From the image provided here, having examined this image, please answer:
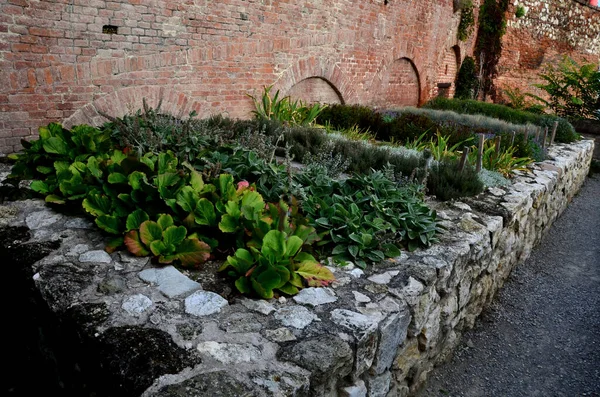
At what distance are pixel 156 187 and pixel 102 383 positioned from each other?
4.28 ft

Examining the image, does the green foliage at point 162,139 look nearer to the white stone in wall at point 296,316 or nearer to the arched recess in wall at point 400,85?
the white stone in wall at point 296,316

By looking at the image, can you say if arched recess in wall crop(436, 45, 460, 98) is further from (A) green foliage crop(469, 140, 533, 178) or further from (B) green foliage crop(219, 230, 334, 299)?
(B) green foliage crop(219, 230, 334, 299)

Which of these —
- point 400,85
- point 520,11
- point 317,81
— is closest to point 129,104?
point 317,81

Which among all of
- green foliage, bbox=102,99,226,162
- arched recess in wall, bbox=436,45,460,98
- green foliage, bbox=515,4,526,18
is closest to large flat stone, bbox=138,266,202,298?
green foliage, bbox=102,99,226,162

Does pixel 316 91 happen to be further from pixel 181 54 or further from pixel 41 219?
pixel 41 219

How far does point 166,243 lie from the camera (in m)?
2.47

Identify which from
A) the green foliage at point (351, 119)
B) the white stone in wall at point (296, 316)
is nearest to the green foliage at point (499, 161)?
the green foliage at point (351, 119)

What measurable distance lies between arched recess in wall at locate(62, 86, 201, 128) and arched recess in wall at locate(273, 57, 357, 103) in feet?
6.21

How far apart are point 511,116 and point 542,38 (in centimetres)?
808

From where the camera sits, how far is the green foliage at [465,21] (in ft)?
43.4

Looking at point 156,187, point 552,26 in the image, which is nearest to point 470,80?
point 552,26

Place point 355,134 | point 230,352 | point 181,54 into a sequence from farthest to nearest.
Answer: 1. point 355,134
2. point 181,54
3. point 230,352

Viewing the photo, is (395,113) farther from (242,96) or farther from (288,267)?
(288,267)

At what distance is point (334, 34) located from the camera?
8477mm
